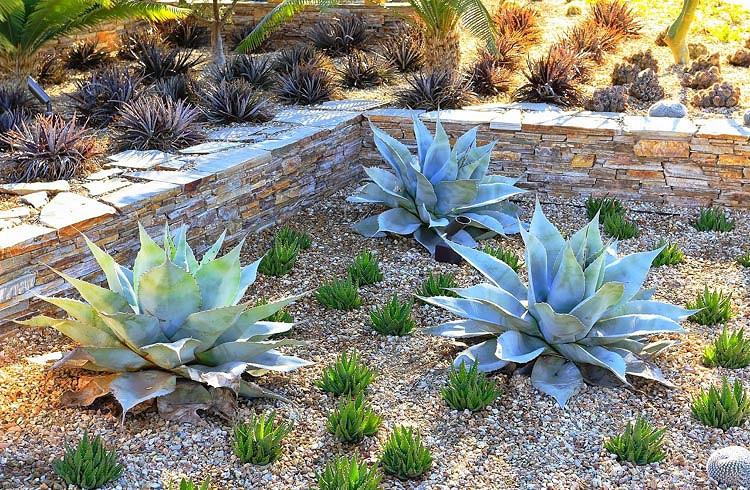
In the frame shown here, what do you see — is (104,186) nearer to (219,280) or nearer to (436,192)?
(219,280)

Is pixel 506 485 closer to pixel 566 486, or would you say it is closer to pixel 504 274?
pixel 566 486

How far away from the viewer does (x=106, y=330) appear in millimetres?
3354

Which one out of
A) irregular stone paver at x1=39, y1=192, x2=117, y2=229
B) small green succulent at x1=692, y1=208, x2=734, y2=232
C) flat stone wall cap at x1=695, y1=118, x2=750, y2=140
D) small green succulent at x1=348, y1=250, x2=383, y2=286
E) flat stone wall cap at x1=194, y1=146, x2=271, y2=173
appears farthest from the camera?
flat stone wall cap at x1=695, y1=118, x2=750, y2=140

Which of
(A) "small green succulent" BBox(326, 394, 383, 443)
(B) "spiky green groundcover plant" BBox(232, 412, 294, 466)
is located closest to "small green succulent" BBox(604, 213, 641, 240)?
(A) "small green succulent" BBox(326, 394, 383, 443)

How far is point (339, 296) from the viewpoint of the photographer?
436cm

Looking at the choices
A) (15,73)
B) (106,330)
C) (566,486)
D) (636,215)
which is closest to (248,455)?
(106,330)

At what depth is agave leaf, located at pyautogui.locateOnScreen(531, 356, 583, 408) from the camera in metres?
3.50

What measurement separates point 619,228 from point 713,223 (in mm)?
689

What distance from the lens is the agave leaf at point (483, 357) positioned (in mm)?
3662

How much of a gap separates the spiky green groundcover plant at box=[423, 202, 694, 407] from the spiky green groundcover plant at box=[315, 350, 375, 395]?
1.61 ft

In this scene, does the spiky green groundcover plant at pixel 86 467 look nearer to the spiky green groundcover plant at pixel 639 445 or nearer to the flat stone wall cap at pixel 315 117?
the spiky green groundcover plant at pixel 639 445

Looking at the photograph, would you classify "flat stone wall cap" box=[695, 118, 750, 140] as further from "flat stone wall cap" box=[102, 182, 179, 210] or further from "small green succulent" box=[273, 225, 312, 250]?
"flat stone wall cap" box=[102, 182, 179, 210]

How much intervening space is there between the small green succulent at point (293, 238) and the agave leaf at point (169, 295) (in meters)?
1.75

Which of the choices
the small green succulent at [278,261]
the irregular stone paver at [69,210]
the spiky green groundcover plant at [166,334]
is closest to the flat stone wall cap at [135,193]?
the irregular stone paver at [69,210]
